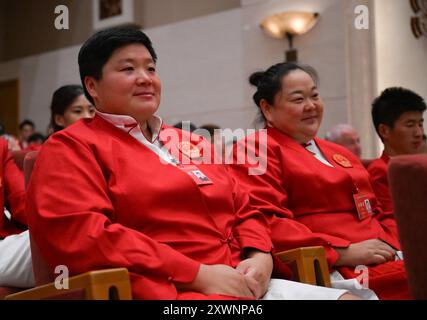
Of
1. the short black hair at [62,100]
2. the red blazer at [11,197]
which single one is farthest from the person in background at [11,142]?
the red blazer at [11,197]

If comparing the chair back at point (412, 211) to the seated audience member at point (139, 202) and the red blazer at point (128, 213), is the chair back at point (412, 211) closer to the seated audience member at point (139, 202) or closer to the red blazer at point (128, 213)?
the seated audience member at point (139, 202)

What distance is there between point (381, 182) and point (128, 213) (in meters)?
1.43

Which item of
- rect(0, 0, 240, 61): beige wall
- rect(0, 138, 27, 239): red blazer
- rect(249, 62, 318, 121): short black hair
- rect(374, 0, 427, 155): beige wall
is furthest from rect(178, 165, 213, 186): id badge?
rect(0, 0, 240, 61): beige wall

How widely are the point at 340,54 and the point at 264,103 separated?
2.80 meters

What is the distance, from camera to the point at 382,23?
4.84 metres

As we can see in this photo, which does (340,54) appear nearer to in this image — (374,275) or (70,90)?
(70,90)

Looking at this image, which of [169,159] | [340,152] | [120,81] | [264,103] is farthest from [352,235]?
[120,81]

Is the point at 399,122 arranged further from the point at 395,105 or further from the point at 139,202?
the point at 139,202

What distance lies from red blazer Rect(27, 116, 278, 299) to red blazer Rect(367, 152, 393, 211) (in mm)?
899

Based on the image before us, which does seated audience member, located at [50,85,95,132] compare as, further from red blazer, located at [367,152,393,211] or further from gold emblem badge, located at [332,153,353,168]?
red blazer, located at [367,152,393,211]

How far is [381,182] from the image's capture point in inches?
102

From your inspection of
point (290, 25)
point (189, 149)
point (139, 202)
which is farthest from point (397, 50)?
point (139, 202)

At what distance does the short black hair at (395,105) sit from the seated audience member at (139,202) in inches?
47.3

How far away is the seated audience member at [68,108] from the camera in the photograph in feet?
9.78
